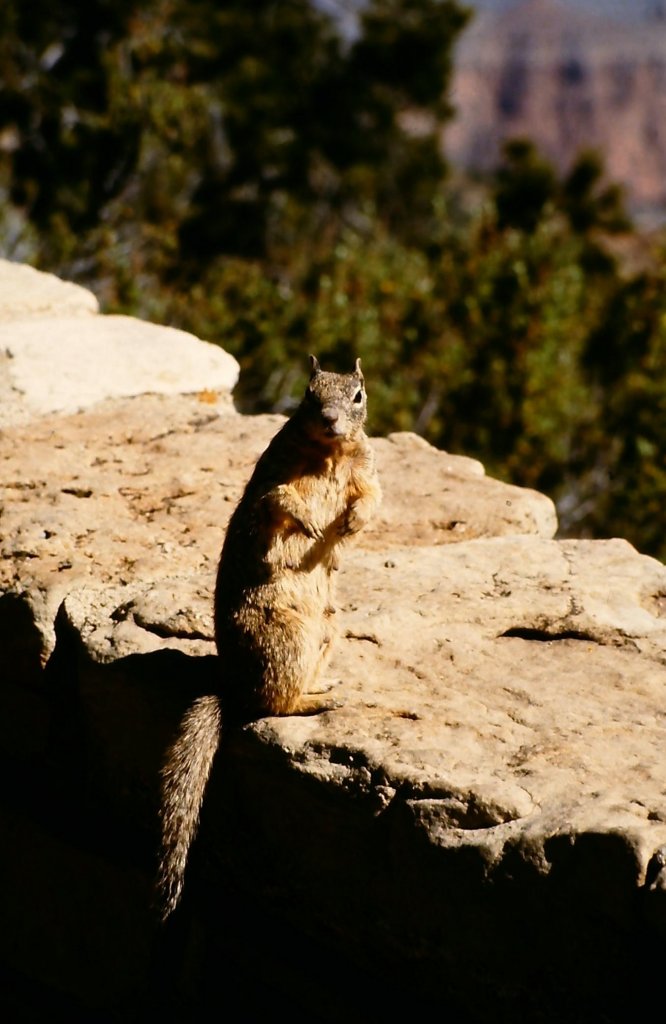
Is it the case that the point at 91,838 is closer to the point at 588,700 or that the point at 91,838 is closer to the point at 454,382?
the point at 588,700

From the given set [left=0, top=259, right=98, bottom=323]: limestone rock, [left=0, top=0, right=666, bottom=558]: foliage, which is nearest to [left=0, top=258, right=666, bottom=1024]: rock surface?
[left=0, top=259, right=98, bottom=323]: limestone rock

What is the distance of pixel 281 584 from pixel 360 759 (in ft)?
2.18

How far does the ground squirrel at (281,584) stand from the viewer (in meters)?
3.50

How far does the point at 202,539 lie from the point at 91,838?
4.09ft

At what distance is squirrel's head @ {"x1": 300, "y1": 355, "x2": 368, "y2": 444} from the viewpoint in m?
3.89

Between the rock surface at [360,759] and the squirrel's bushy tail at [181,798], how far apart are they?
144 millimetres

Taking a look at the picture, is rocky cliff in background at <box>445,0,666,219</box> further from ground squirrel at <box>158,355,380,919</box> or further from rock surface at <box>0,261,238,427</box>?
ground squirrel at <box>158,355,380,919</box>

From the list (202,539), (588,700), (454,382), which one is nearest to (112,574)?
(202,539)

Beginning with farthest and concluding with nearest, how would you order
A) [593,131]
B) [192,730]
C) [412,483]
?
[593,131] → [412,483] → [192,730]

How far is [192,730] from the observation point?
355 cm

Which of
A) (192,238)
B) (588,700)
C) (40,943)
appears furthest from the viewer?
(192,238)

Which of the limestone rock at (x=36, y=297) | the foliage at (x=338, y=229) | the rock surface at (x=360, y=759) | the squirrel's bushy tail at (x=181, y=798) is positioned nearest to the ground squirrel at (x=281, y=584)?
the squirrel's bushy tail at (x=181, y=798)

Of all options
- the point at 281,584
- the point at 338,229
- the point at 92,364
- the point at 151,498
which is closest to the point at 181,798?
the point at 281,584

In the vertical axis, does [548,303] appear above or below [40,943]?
above
